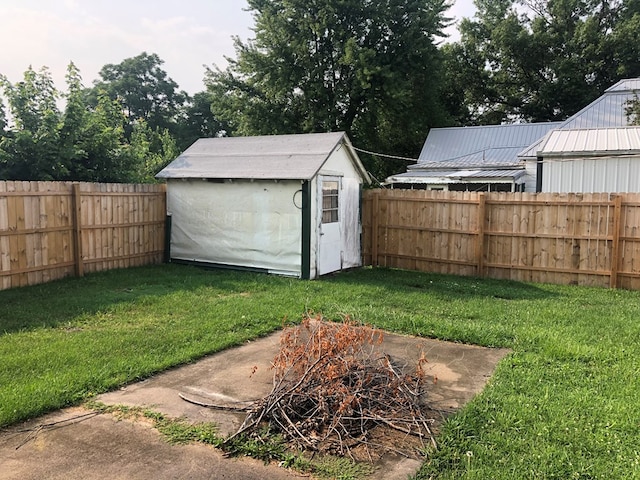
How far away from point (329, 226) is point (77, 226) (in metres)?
4.72

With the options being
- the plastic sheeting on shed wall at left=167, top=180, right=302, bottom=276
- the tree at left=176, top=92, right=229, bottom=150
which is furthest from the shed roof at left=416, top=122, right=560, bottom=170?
the tree at left=176, top=92, right=229, bottom=150

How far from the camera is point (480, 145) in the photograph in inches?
815

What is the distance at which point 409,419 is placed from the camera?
3.97 m

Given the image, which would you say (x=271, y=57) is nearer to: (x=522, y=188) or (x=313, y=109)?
(x=313, y=109)

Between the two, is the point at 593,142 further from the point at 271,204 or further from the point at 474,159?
the point at 474,159

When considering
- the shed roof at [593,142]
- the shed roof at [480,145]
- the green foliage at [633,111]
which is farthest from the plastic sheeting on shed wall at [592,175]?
the shed roof at [480,145]

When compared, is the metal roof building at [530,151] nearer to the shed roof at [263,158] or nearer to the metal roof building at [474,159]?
the metal roof building at [474,159]

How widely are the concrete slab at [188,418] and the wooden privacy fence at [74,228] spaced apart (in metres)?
5.08

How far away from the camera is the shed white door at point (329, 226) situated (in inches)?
407

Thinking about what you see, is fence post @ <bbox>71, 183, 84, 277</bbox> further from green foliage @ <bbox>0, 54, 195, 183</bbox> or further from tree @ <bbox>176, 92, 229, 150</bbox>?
tree @ <bbox>176, 92, 229, 150</bbox>

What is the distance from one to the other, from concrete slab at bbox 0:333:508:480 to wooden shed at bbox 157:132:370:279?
456 centimetres

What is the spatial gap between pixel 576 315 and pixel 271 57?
19847 mm

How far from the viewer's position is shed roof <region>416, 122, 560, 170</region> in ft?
64.6

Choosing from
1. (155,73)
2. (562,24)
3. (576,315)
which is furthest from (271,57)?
(155,73)
